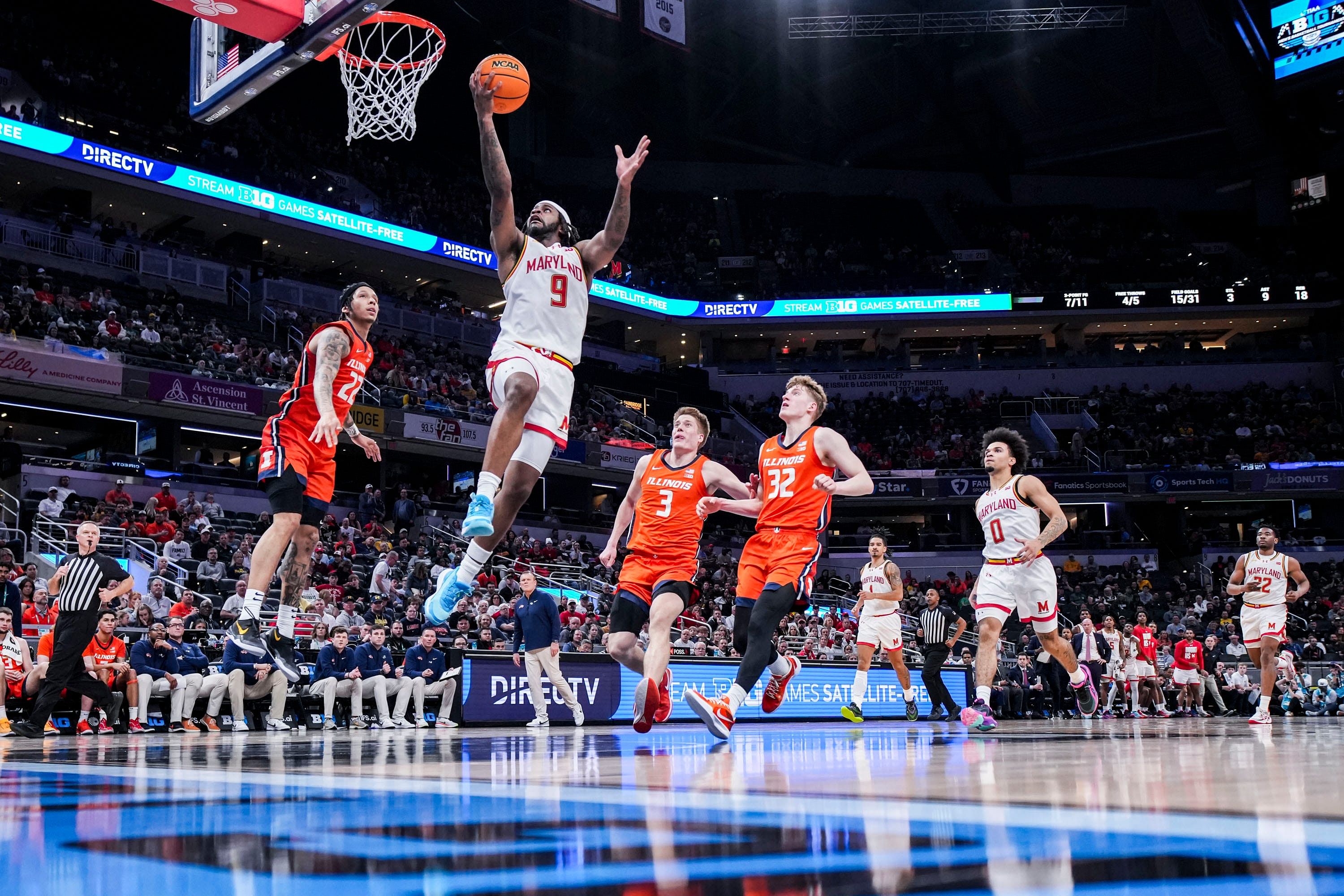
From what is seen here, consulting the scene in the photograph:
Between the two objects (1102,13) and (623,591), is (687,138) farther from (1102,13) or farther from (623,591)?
(623,591)

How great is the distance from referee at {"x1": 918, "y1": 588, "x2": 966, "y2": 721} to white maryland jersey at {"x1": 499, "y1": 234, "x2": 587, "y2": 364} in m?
9.36

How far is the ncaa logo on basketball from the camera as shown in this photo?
921cm

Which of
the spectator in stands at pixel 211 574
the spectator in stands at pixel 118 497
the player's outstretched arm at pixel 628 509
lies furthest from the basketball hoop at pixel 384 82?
the spectator in stands at pixel 118 497

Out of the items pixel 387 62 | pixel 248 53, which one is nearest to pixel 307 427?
pixel 248 53

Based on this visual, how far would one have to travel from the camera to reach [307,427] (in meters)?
7.58

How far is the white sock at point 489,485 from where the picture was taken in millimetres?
6344

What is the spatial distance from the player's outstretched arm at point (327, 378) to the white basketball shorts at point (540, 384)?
46.3 inches

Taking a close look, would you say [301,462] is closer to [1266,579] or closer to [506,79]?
[506,79]

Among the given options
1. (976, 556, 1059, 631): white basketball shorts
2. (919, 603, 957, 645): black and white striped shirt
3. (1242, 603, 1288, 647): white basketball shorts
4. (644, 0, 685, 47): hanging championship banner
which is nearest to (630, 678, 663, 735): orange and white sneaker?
(976, 556, 1059, 631): white basketball shorts

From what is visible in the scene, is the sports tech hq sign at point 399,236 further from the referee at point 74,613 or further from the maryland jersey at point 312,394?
the maryland jersey at point 312,394

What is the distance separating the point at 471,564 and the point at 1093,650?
14.4 meters

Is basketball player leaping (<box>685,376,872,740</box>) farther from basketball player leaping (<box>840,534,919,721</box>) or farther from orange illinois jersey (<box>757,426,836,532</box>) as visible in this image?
basketball player leaping (<box>840,534,919,721</box>)

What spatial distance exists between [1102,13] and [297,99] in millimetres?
27839

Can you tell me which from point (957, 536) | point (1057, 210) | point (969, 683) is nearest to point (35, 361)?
point (969, 683)
